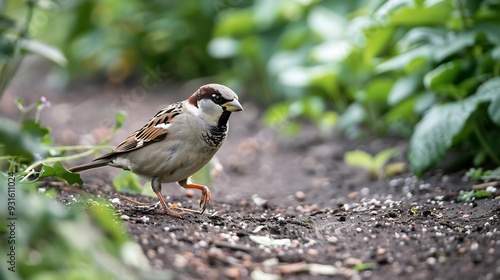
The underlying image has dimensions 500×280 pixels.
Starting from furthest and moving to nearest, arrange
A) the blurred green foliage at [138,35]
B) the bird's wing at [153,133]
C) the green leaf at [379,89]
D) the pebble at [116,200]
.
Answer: the blurred green foliage at [138,35]
the green leaf at [379,89]
the pebble at [116,200]
the bird's wing at [153,133]

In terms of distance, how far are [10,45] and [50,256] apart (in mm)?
3109

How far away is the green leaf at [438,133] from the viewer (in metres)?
4.49

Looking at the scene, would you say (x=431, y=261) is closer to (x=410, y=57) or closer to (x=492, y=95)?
(x=492, y=95)

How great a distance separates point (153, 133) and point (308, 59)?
3.66 metres

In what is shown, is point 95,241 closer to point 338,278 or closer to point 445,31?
point 338,278

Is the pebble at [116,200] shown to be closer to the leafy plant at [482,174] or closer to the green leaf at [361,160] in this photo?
the green leaf at [361,160]

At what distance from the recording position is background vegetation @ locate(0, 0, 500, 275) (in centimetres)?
461

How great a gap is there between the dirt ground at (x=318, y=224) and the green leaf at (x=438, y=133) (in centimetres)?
25

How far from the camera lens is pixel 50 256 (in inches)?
91.1

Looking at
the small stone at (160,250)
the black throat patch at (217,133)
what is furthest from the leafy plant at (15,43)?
the small stone at (160,250)

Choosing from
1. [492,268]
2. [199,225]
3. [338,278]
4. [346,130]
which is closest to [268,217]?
[199,225]

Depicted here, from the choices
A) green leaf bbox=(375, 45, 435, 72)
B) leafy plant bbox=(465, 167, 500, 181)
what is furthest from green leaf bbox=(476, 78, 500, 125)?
green leaf bbox=(375, 45, 435, 72)

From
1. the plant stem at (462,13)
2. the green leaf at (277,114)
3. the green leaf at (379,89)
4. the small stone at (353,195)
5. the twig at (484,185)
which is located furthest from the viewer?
the green leaf at (277,114)

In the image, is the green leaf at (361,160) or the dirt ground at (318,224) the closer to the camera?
the dirt ground at (318,224)
